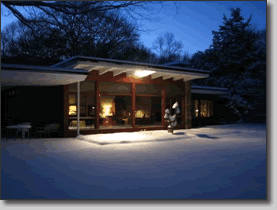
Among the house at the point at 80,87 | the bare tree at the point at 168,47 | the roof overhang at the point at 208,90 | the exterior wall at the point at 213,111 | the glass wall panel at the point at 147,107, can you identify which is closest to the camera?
the house at the point at 80,87

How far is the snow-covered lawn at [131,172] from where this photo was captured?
14.0 ft

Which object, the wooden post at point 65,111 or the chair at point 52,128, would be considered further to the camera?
the wooden post at point 65,111

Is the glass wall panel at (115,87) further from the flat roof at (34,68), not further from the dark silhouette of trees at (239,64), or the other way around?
the dark silhouette of trees at (239,64)

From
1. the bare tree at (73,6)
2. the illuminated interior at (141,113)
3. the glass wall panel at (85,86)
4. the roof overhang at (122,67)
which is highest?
the bare tree at (73,6)

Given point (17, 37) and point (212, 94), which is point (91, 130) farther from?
point (17, 37)

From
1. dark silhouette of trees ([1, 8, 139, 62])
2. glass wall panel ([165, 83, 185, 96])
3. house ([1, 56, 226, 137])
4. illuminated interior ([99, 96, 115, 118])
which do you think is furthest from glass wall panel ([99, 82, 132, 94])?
dark silhouette of trees ([1, 8, 139, 62])

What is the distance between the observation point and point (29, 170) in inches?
227

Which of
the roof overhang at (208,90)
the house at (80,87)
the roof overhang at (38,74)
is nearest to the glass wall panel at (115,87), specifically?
the house at (80,87)

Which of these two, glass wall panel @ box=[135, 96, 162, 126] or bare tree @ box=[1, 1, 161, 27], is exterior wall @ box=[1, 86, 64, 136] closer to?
bare tree @ box=[1, 1, 161, 27]

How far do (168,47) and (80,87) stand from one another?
24.3m

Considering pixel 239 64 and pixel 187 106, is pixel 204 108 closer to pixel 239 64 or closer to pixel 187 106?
pixel 187 106

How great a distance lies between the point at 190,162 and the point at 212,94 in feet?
45.2

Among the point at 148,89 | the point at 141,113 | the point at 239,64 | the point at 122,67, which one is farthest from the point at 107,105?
the point at 239,64

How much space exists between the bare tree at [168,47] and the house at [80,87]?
62.7 ft
